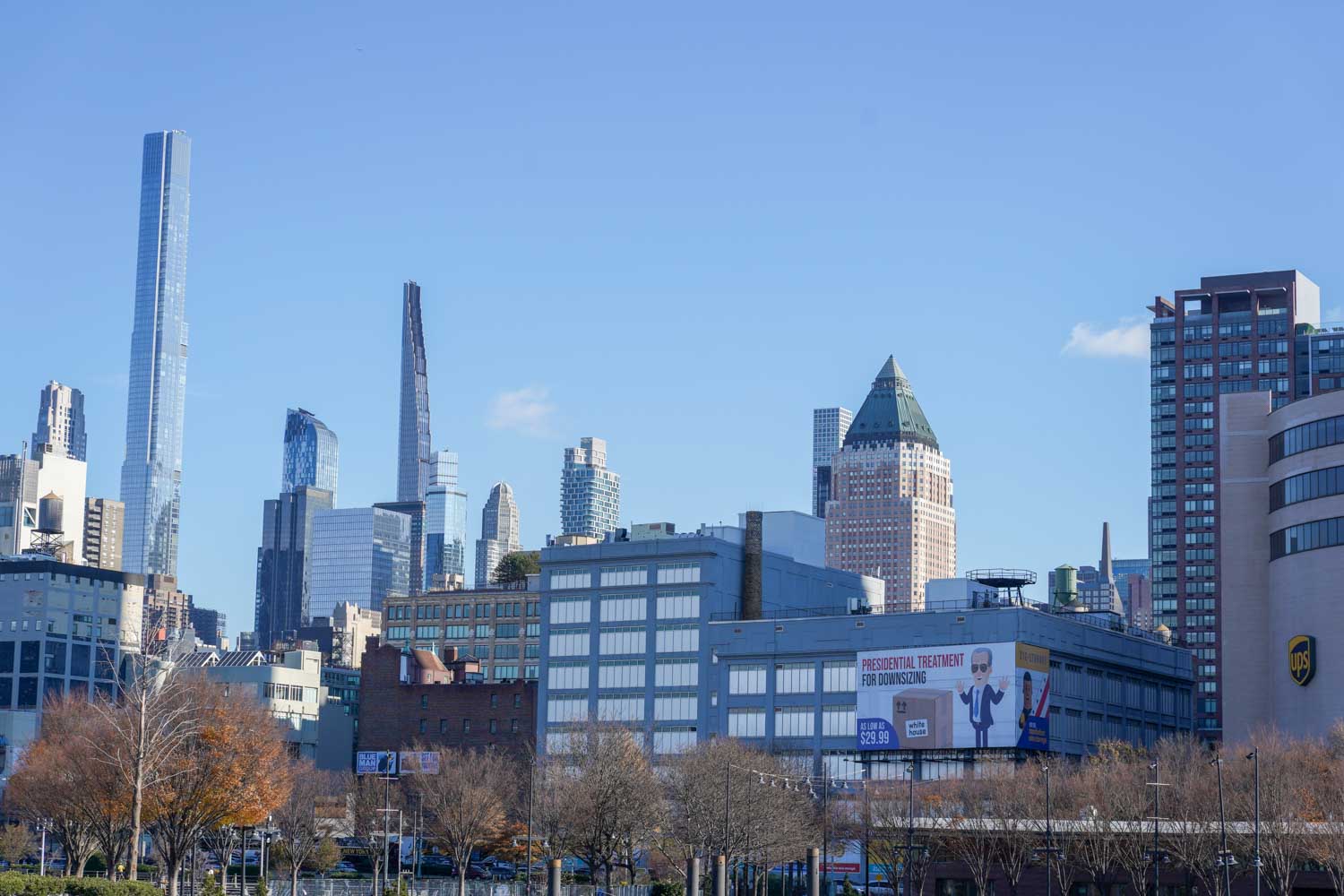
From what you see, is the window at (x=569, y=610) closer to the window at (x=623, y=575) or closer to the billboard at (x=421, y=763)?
the window at (x=623, y=575)

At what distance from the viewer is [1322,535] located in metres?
139

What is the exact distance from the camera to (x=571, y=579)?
181500mm

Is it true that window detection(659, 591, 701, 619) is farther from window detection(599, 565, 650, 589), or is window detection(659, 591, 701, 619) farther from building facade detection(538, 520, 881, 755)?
window detection(599, 565, 650, 589)

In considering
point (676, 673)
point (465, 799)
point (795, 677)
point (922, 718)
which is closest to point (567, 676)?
point (676, 673)

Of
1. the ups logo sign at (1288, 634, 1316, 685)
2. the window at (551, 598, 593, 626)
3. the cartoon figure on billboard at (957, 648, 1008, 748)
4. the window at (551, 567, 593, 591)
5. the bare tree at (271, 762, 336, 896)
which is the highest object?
the window at (551, 567, 593, 591)

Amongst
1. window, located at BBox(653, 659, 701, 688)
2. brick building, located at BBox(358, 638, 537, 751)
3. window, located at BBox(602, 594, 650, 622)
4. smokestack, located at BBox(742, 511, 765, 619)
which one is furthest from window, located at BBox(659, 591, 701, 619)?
brick building, located at BBox(358, 638, 537, 751)

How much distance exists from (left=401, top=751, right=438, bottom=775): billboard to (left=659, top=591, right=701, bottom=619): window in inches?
1203

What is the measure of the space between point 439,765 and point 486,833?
29245 mm

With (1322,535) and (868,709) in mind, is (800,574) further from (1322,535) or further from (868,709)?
(1322,535)

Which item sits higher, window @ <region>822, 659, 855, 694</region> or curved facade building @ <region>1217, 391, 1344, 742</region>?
curved facade building @ <region>1217, 391, 1344, 742</region>

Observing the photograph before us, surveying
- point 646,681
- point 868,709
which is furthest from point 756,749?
point 646,681

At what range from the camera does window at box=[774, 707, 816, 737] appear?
162 meters

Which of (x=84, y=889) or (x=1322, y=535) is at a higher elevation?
(x=1322, y=535)

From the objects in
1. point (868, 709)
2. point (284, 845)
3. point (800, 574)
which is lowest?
point (284, 845)
